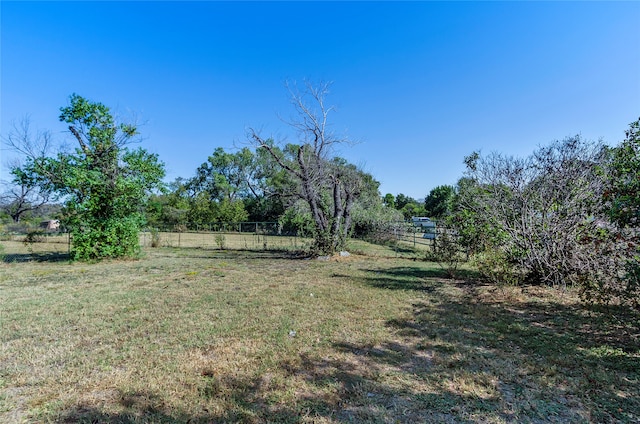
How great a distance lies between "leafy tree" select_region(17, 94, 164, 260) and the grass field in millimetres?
5137

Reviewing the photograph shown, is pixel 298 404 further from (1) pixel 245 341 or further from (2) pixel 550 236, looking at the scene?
(2) pixel 550 236

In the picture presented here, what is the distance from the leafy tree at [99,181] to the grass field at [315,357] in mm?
5137

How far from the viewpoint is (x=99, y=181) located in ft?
33.1

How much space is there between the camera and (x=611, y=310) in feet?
15.1

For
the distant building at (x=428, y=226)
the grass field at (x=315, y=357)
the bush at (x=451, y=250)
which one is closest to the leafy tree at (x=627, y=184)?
the grass field at (x=315, y=357)

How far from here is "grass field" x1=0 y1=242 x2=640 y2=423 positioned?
92.0 inches

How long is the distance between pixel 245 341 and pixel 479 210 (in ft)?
18.5

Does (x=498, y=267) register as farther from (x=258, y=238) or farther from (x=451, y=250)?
(x=258, y=238)

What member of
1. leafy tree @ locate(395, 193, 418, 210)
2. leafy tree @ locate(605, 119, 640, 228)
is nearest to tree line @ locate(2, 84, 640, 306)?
leafy tree @ locate(605, 119, 640, 228)

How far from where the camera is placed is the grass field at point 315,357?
2.34 meters

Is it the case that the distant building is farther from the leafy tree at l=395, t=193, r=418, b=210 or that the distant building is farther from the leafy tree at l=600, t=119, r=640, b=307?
the leafy tree at l=395, t=193, r=418, b=210

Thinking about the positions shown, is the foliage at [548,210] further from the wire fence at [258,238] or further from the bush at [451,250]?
the wire fence at [258,238]

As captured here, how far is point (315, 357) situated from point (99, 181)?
10.3 m

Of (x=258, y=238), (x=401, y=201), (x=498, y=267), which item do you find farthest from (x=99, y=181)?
(x=401, y=201)
